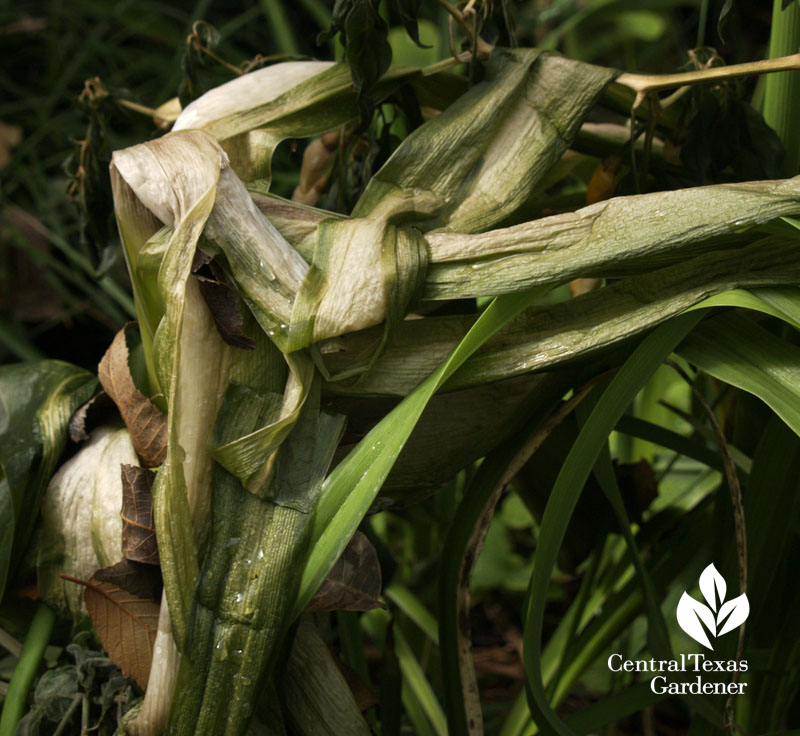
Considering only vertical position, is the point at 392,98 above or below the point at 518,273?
above

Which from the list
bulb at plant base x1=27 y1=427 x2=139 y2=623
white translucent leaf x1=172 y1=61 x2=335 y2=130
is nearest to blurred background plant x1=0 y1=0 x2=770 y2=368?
white translucent leaf x1=172 y1=61 x2=335 y2=130

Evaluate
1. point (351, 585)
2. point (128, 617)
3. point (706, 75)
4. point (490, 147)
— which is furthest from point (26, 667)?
point (706, 75)

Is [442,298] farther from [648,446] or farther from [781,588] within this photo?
[648,446]

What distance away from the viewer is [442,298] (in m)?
0.48

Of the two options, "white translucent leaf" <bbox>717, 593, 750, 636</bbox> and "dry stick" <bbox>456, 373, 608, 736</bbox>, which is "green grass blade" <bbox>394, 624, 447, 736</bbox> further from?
"white translucent leaf" <bbox>717, 593, 750, 636</bbox>

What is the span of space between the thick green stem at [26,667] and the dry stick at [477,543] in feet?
0.98

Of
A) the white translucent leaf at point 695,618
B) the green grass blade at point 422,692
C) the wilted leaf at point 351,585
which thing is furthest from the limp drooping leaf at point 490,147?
the green grass blade at point 422,692

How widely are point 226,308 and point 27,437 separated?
208mm

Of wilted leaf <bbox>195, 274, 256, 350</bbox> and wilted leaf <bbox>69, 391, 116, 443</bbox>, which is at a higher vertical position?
wilted leaf <bbox>195, 274, 256, 350</bbox>

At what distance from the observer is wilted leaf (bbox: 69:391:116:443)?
1.81ft

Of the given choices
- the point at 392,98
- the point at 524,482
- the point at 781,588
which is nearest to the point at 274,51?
the point at 392,98

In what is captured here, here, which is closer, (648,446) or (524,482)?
(524,482)

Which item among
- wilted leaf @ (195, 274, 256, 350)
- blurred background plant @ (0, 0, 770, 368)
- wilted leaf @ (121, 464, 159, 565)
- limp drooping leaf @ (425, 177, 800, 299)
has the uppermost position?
blurred background plant @ (0, 0, 770, 368)

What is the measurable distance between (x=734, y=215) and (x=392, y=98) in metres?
0.34
